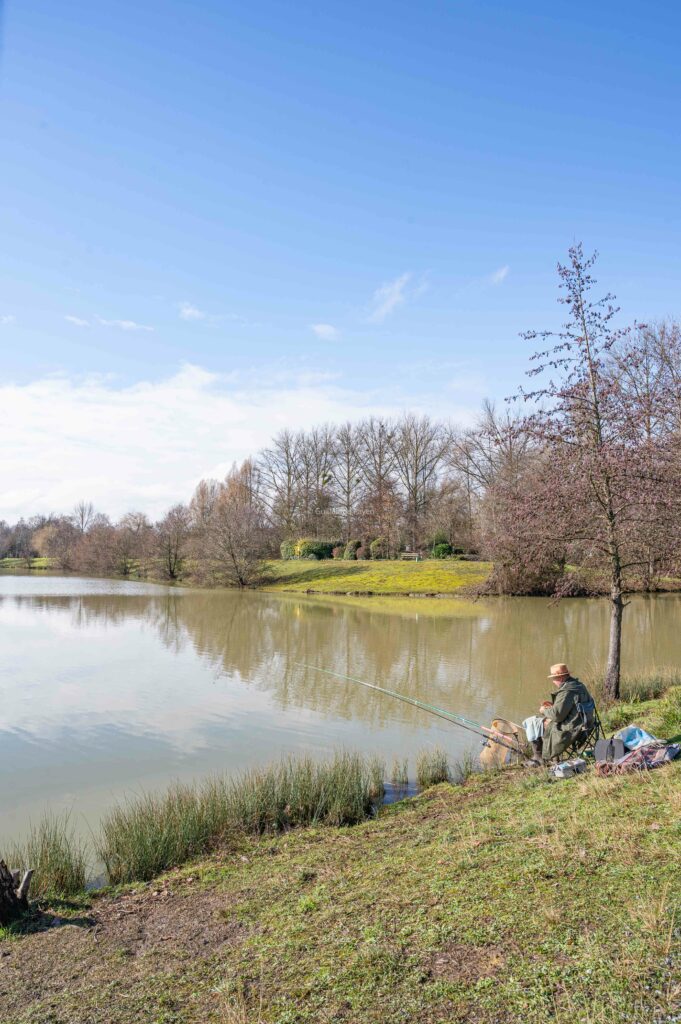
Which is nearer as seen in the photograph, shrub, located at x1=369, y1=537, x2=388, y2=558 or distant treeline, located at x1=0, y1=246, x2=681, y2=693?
distant treeline, located at x1=0, y1=246, x2=681, y2=693

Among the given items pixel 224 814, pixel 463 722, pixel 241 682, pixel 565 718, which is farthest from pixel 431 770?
pixel 241 682

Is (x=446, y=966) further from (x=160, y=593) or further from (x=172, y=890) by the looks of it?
(x=160, y=593)

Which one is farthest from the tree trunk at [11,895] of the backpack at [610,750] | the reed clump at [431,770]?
the backpack at [610,750]

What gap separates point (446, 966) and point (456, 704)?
9.12 meters

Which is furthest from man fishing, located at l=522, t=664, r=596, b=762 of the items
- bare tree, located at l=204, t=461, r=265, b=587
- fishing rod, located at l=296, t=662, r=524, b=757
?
bare tree, located at l=204, t=461, r=265, b=587

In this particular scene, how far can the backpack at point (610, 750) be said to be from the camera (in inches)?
267

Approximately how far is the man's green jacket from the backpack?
71 cm

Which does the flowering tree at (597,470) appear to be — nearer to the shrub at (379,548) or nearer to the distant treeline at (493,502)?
the distant treeline at (493,502)

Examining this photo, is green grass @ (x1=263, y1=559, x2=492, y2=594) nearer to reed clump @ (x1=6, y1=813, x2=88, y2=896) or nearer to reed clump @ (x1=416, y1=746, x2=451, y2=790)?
reed clump @ (x1=416, y1=746, x2=451, y2=790)

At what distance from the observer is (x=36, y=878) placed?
18.7ft

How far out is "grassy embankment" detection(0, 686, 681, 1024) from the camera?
3.21m

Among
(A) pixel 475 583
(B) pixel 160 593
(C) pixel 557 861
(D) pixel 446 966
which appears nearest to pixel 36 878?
(D) pixel 446 966

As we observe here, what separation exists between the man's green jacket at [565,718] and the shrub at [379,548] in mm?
43215

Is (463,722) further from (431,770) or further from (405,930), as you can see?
(405,930)
